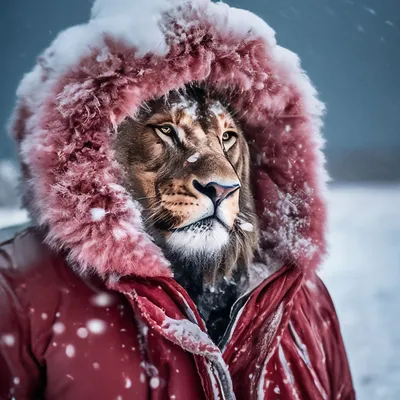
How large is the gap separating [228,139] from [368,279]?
1.74ft

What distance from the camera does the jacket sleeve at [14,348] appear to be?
0.71 m

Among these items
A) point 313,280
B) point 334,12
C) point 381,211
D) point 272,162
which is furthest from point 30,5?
point 381,211

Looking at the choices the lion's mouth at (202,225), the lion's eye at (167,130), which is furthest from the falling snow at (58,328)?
the lion's eye at (167,130)

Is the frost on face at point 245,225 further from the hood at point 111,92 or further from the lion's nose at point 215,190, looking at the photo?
the hood at point 111,92

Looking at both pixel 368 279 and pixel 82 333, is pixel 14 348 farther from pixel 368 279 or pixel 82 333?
pixel 368 279

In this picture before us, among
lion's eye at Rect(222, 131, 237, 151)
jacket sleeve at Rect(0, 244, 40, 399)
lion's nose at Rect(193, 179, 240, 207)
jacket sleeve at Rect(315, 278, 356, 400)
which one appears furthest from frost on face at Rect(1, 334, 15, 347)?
jacket sleeve at Rect(315, 278, 356, 400)

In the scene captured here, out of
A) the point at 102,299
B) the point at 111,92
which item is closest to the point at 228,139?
the point at 111,92

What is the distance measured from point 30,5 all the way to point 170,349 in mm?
700

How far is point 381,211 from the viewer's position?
1.22m

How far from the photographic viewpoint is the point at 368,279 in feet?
3.90

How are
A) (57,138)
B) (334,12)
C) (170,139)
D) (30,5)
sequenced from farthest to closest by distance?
(334,12) → (30,5) → (170,139) → (57,138)

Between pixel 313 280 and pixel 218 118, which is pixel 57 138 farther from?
pixel 313 280

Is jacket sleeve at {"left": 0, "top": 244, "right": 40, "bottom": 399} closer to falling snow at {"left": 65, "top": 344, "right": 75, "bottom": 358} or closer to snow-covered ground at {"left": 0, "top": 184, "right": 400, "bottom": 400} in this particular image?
falling snow at {"left": 65, "top": 344, "right": 75, "bottom": 358}

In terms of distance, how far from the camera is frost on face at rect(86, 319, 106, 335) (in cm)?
74
